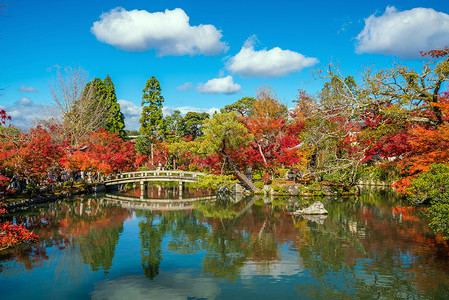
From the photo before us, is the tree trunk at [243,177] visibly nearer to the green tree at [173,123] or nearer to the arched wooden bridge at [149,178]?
the arched wooden bridge at [149,178]

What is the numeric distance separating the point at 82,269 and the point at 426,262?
1058cm

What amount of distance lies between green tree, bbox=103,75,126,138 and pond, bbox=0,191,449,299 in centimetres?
2289

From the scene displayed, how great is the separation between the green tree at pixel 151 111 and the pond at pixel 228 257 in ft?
75.6

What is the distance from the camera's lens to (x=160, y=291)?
793cm

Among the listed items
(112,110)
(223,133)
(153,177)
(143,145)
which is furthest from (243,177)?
(112,110)

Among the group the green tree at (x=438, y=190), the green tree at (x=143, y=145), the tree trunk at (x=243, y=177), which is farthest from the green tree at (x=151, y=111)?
the green tree at (x=438, y=190)

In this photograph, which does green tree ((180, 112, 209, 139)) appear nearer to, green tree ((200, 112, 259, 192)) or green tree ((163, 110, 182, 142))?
green tree ((163, 110, 182, 142))

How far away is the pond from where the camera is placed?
799 centimetres

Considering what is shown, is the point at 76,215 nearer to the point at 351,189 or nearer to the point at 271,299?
the point at 271,299

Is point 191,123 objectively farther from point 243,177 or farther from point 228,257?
point 228,257

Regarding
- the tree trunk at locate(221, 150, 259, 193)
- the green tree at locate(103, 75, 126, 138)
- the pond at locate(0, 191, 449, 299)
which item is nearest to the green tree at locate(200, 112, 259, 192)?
the tree trunk at locate(221, 150, 259, 193)

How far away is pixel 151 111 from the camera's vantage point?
4050cm

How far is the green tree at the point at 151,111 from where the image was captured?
40094 millimetres

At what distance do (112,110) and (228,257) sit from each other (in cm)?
3392
